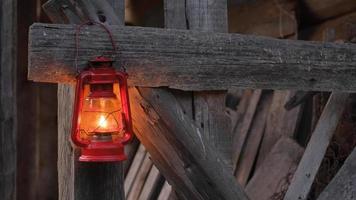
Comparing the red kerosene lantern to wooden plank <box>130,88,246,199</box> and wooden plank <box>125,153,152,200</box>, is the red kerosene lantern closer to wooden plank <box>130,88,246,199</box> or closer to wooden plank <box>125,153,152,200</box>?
wooden plank <box>130,88,246,199</box>

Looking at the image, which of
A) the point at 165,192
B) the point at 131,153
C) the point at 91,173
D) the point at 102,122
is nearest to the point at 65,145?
the point at 91,173

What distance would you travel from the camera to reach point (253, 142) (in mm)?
4230

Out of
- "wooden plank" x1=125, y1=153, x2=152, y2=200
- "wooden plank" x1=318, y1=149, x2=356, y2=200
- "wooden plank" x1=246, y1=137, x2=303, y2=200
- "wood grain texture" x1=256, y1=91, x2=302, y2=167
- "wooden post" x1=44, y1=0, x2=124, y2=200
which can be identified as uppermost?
"wooden post" x1=44, y1=0, x2=124, y2=200

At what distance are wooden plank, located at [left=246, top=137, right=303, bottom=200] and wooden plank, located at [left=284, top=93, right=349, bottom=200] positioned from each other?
705 millimetres

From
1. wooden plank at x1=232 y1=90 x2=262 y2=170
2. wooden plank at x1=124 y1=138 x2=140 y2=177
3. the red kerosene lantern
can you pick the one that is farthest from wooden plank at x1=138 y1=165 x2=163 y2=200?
the red kerosene lantern

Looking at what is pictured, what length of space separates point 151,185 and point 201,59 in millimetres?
2504

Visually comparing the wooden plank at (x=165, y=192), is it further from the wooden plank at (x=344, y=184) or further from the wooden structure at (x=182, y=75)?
the wooden structure at (x=182, y=75)

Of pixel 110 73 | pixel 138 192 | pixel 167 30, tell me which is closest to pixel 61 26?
pixel 110 73

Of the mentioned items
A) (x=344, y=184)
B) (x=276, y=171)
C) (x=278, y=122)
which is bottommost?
(x=276, y=171)

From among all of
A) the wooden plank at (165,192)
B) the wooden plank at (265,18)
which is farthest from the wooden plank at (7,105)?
the wooden plank at (265,18)

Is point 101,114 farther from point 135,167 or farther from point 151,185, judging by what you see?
point 135,167

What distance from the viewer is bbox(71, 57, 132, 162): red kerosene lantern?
187 centimetres

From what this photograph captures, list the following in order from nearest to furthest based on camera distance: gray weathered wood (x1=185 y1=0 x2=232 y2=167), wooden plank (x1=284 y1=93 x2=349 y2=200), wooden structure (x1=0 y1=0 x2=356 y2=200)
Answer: wooden structure (x1=0 y1=0 x2=356 y2=200)
gray weathered wood (x1=185 y1=0 x2=232 y2=167)
wooden plank (x1=284 y1=93 x2=349 y2=200)

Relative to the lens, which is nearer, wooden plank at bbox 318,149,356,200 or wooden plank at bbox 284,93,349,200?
wooden plank at bbox 318,149,356,200
